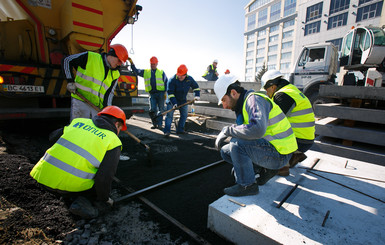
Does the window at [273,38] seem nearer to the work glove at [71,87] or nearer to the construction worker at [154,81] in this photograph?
the construction worker at [154,81]

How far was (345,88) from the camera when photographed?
364 centimetres

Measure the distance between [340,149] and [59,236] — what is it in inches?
179

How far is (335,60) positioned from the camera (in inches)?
277

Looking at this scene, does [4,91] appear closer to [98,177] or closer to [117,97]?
[117,97]

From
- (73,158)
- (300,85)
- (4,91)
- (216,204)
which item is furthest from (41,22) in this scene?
(300,85)

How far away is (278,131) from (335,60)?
287 inches

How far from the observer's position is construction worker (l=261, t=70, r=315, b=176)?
2.22m

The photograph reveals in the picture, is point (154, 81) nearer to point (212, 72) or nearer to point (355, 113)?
point (212, 72)

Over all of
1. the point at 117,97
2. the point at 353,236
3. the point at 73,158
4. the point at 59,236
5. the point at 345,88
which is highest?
the point at 345,88

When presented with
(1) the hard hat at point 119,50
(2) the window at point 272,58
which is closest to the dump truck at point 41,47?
(1) the hard hat at point 119,50

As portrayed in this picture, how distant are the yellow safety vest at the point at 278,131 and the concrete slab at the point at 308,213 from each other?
509 mm

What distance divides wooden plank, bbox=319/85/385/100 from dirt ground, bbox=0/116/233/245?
8.75ft

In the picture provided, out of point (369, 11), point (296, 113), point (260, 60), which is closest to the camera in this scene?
point (296, 113)

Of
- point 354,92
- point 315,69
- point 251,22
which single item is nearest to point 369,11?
point 315,69
